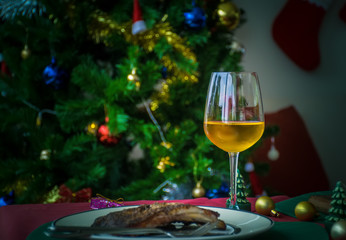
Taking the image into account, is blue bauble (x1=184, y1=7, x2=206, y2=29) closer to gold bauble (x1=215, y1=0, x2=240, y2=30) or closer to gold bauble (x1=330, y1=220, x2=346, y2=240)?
gold bauble (x1=215, y1=0, x2=240, y2=30)

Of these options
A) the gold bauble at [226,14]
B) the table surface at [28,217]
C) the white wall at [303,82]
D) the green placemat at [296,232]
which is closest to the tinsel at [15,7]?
the gold bauble at [226,14]

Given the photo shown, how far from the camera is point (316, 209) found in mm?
604

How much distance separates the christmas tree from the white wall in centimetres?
94

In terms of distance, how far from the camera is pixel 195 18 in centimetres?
157

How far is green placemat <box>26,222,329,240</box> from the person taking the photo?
0.45 m

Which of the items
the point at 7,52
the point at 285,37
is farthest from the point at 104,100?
the point at 285,37

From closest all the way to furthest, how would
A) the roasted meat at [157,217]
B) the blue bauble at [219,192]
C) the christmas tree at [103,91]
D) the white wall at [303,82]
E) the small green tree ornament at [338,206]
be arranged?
the roasted meat at [157,217] < the small green tree ornament at [338,206] < the christmas tree at [103,91] < the blue bauble at [219,192] < the white wall at [303,82]

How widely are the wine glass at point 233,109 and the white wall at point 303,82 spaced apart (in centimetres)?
211

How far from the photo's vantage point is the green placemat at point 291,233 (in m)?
0.45

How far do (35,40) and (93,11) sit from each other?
28 centimetres

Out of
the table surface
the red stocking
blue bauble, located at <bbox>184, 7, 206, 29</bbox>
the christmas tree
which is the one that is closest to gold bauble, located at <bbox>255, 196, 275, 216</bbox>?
the table surface

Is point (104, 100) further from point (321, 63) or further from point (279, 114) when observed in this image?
point (321, 63)

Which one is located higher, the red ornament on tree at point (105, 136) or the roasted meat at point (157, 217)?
the red ornament on tree at point (105, 136)

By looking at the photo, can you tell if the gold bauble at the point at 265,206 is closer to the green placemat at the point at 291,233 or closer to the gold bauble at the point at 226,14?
the green placemat at the point at 291,233
